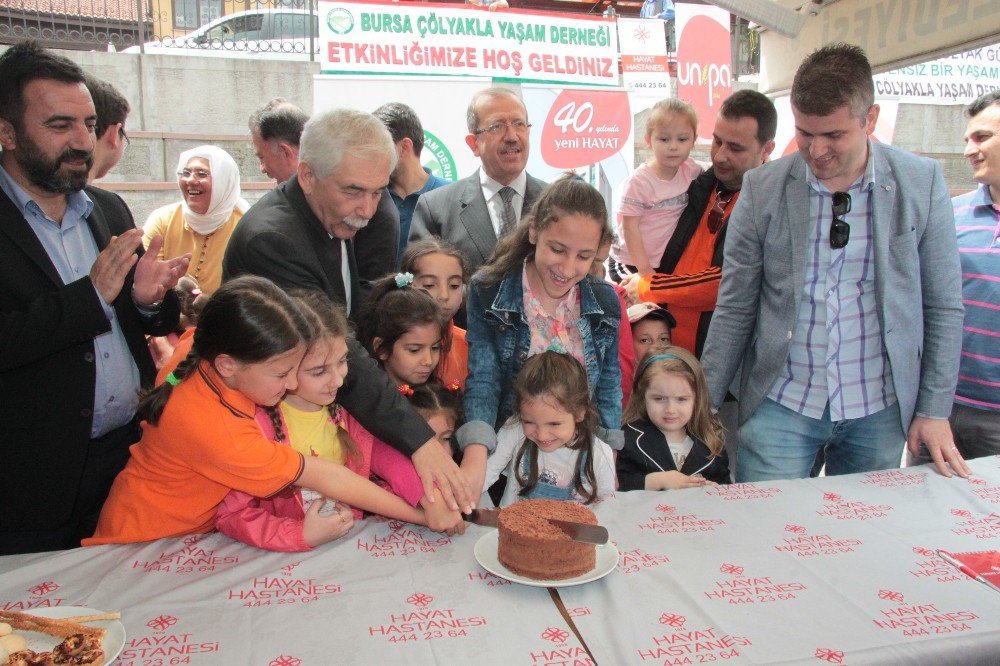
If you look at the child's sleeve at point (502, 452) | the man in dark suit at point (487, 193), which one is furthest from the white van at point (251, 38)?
the child's sleeve at point (502, 452)

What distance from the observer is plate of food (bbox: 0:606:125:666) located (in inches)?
46.6

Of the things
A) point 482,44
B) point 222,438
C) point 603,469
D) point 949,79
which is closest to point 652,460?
point 603,469

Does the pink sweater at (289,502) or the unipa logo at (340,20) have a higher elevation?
the unipa logo at (340,20)

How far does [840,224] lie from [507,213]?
1.42m

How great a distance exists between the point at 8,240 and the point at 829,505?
226 cm

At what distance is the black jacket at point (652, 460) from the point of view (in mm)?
2459

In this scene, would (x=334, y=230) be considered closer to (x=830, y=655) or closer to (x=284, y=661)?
(x=284, y=661)

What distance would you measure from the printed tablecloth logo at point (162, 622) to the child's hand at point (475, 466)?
78 cm

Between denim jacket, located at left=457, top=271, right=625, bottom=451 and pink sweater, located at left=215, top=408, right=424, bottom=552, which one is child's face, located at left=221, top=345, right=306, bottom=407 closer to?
pink sweater, located at left=215, top=408, right=424, bottom=552

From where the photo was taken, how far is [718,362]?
8.48 ft

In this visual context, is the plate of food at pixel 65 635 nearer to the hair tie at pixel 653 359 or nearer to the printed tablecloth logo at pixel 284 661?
the printed tablecloth logo at pixel 284 661

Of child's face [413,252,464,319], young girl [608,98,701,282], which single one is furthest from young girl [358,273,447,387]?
young girl [608,98,701,282]

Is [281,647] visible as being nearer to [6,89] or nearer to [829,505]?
[829,505]

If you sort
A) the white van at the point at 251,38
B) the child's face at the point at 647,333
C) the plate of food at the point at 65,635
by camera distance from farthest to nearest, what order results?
the white van at the point at 251,38 → the child's face at the point at 647,333 → the plate of food at the point at 65,635
